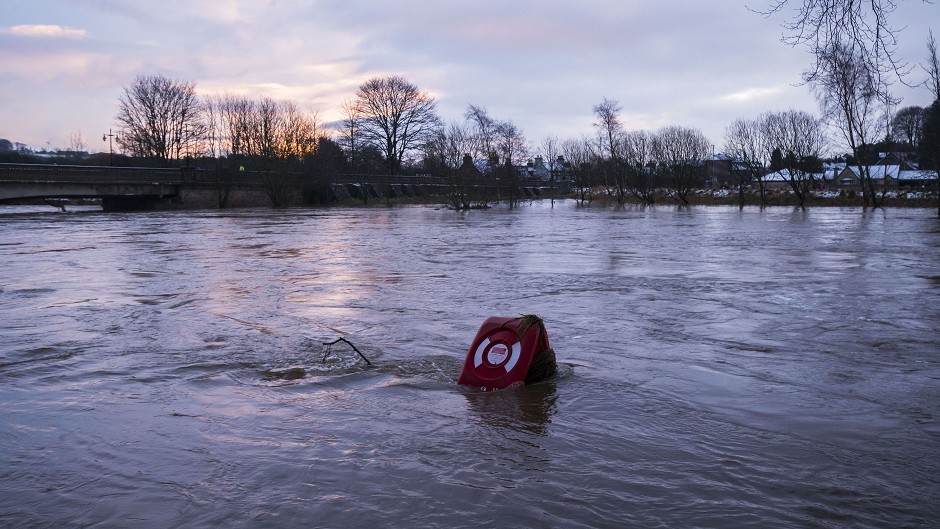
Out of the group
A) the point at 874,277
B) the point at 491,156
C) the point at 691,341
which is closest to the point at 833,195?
the point at 491,156

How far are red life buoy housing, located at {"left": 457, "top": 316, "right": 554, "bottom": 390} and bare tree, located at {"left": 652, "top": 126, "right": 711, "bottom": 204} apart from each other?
66751 mm

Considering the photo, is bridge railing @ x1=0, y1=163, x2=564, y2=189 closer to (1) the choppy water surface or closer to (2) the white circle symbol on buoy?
(1) the choppy water surface

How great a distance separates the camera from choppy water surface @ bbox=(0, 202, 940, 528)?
3980 mm

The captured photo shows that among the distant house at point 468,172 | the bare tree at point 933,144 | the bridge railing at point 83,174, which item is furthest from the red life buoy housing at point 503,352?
the bridge railing at point 83,174

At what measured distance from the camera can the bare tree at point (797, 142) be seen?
6138 cm

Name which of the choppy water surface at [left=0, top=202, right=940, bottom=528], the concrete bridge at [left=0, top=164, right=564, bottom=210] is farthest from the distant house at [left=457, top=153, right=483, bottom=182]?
the choppy water surface at [left=0, top=202, right=940, bottom=528]

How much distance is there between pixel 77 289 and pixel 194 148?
228 ft

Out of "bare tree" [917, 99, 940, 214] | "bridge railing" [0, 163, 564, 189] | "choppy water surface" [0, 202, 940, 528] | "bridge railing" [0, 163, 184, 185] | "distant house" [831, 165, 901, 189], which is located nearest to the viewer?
"choppy water surface" [0, 202, 940, 528]

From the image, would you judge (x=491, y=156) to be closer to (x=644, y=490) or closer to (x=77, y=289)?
(x=77, y=289)

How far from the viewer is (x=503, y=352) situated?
639 centimetres

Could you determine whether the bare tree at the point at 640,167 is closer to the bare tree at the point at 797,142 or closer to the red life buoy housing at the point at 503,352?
the bare tree at the point at 797,142

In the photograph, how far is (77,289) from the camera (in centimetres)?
1259

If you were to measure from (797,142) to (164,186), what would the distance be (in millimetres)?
55099

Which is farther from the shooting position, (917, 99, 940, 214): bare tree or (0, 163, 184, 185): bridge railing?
(0, 163, 184, 185): bridge railing
